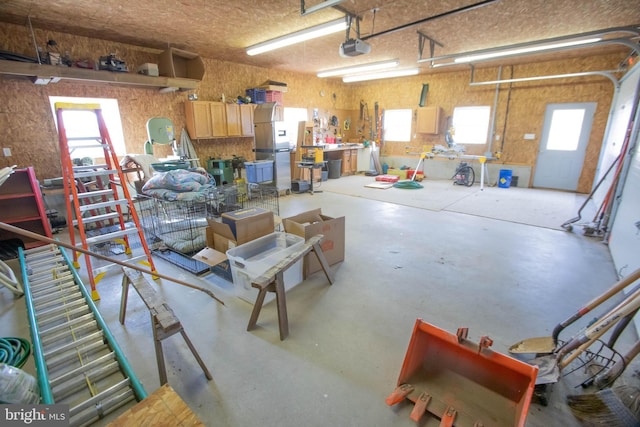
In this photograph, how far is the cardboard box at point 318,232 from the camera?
291 centimetres

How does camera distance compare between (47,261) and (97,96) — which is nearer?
(47,261)

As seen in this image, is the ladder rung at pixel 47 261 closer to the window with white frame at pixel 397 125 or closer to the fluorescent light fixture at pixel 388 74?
the fluorescent light fixture at pixel 388 74

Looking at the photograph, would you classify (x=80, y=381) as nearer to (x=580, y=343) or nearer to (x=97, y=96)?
(x=580, y=343)

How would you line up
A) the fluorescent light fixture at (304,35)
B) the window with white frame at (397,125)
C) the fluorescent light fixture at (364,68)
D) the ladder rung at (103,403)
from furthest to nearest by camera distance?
the window with white frame at (397,125) → the fluorescent light fixture at (364,68) → the fluorescent light fixture at (304,35) → the ladder rung at (103,403)

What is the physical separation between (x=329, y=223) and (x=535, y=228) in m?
3.53

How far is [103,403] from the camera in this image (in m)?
1.53

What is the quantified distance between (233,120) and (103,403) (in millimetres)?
6014

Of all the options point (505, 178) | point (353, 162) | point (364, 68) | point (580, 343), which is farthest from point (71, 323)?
point (505, 178)

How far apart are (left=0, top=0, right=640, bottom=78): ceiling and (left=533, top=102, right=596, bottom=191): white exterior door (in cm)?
150

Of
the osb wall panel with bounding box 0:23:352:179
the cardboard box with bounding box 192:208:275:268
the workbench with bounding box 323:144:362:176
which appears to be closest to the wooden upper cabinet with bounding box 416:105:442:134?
the workbench with bounding box 323:144:362:176

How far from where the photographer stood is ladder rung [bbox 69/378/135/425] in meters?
1.46

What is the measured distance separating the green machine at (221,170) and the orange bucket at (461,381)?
5.68 metres

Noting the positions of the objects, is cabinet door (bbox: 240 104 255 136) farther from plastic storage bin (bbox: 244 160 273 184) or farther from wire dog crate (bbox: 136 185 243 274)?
wire dog crate (bbox: 136 185 243 274)

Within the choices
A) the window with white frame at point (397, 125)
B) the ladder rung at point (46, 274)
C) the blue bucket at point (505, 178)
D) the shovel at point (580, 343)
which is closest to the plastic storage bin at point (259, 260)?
the ladder rung at point (46, 274)
